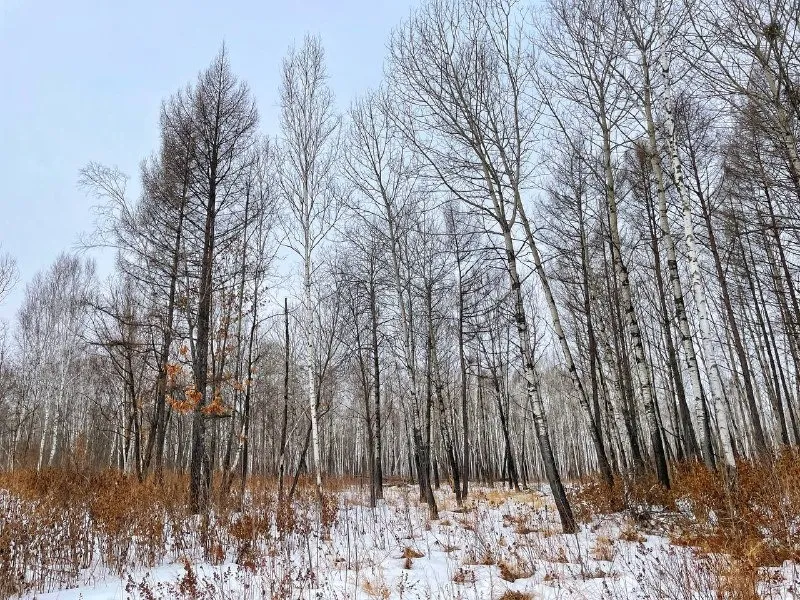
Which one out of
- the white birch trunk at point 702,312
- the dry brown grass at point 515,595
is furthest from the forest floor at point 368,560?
the white birch trunk at point 702,312

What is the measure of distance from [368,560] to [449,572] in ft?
4.05

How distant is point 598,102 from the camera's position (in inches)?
386

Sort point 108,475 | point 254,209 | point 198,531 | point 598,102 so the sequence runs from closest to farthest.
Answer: point 198,531 → point 108,475 → point 598,102 → point 254,209

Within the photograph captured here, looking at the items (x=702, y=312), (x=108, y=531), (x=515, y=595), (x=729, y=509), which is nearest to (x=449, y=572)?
(x=515, y=595)

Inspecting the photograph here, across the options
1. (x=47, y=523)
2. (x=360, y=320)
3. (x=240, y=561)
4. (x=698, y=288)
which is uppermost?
(x=360, y=320)

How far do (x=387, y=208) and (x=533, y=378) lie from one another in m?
6.77

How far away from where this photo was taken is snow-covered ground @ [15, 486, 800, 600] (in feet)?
13.8

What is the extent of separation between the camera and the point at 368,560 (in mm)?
5918

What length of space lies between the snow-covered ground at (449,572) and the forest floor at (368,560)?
22 millimetres

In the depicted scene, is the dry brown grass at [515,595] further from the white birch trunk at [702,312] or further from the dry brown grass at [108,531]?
the white birch trunk at [702,312]

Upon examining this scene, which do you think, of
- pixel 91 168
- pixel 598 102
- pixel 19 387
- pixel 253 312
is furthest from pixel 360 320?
pixel 19 387

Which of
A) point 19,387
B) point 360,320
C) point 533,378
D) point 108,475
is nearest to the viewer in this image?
point 533,378

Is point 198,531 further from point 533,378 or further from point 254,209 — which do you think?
point 254,209

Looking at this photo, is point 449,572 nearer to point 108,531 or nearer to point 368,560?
point 368,560
